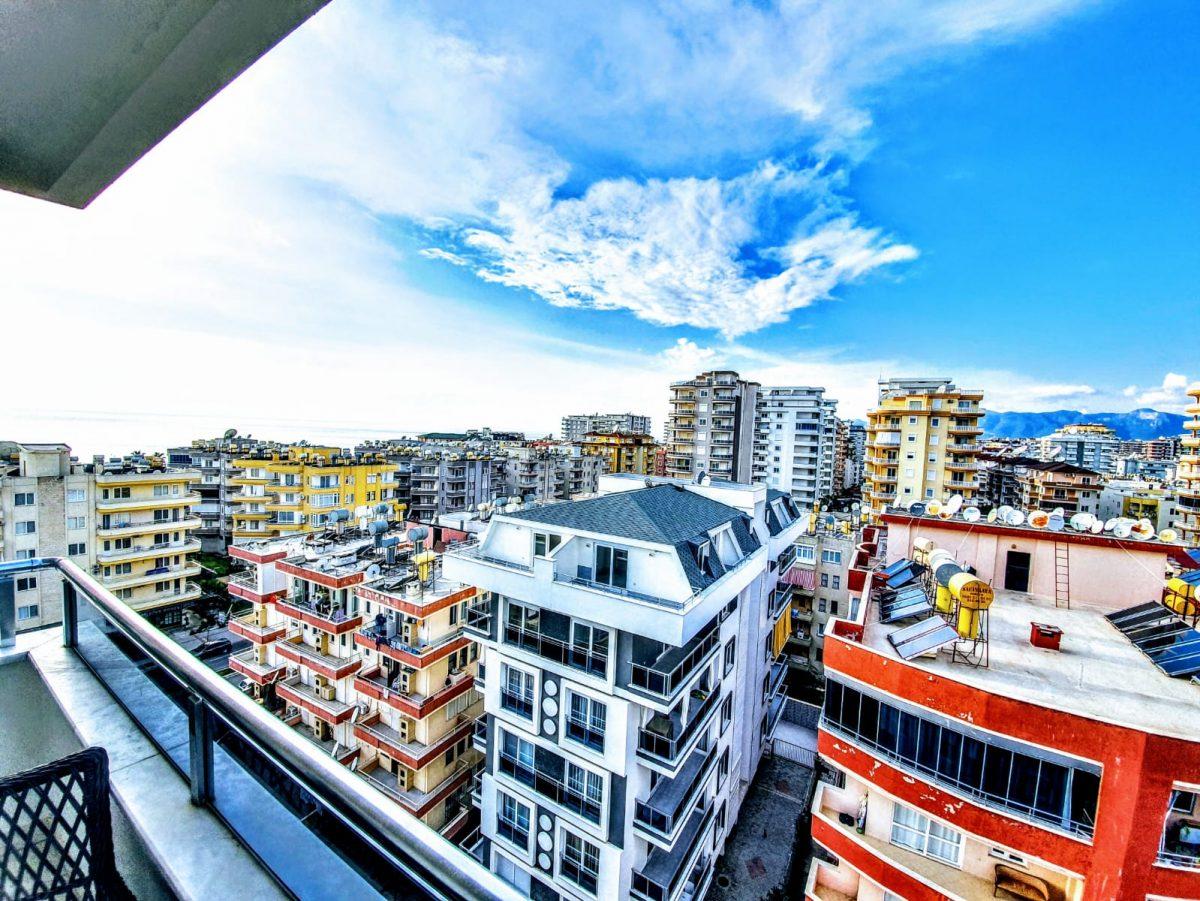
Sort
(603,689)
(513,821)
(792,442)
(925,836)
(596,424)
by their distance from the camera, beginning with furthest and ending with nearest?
(596,424)
(792,442)
(513,821)
(603,689)
(925,836)

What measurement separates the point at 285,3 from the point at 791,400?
55453 mm

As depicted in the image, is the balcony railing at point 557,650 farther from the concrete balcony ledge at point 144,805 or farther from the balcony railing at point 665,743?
the concrete balcony ledge at point 144,805

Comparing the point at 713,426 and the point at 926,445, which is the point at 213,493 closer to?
the point at 713,426

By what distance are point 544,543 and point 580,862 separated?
7030 millimetres

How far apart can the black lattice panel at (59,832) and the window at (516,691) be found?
32.7 feet

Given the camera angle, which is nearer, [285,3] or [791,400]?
[285,3]

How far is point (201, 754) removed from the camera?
208cm

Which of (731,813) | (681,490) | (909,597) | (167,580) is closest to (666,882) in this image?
(731,813)

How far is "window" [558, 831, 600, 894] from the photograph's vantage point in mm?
10320

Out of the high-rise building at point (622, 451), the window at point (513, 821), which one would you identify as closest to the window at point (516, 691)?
the window at point (513, 821)

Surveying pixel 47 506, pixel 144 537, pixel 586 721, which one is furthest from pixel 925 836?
pixel 47 506

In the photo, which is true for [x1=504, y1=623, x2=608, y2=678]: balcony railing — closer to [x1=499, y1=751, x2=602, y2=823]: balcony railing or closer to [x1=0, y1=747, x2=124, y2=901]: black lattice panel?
[x1=499, y1=751, x2=602, y2=823]: balcony railing

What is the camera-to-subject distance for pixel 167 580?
85.9 feet

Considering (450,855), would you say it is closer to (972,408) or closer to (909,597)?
(909,597)
